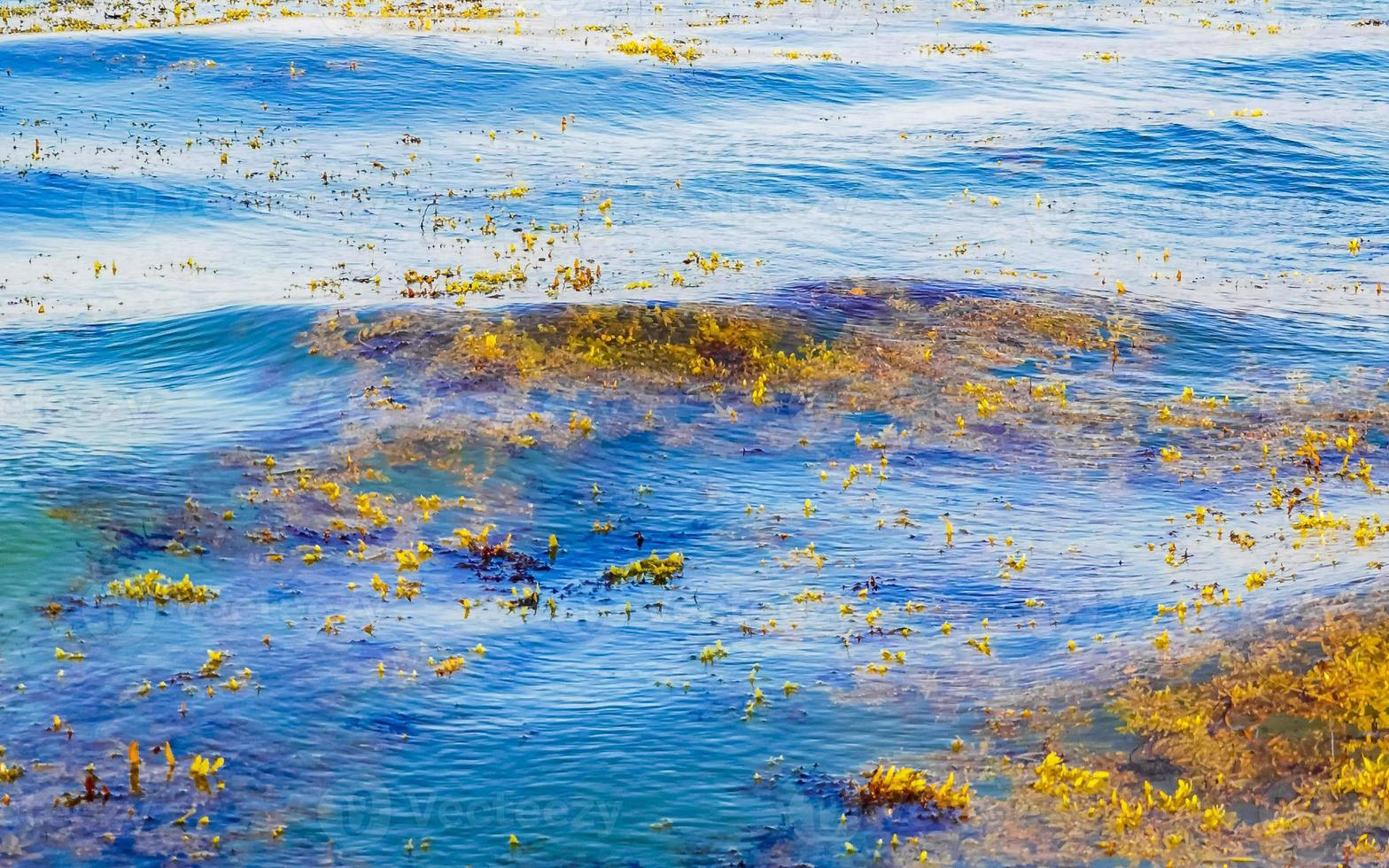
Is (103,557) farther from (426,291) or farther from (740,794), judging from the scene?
(426,291)

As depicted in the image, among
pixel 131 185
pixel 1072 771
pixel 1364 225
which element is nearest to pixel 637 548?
pixel 1072 771

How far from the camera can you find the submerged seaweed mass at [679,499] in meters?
14.2

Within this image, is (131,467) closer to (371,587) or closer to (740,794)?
(371,587)

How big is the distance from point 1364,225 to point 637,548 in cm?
2941

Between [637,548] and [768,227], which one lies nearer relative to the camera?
[637,548]

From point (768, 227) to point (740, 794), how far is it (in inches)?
996

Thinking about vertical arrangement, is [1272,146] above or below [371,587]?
above

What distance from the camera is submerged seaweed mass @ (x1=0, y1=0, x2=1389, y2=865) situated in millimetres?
14164

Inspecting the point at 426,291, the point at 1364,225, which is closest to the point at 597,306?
the point at 426,291

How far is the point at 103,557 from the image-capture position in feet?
61.9

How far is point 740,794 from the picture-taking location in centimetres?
1430

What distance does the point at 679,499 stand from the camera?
70.8ft

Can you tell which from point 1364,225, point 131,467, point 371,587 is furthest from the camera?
point 1364,225

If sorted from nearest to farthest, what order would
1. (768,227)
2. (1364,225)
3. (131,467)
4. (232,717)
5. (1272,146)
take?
(232,717), (131,467), (768,227), (1364,225), (1272,146)
